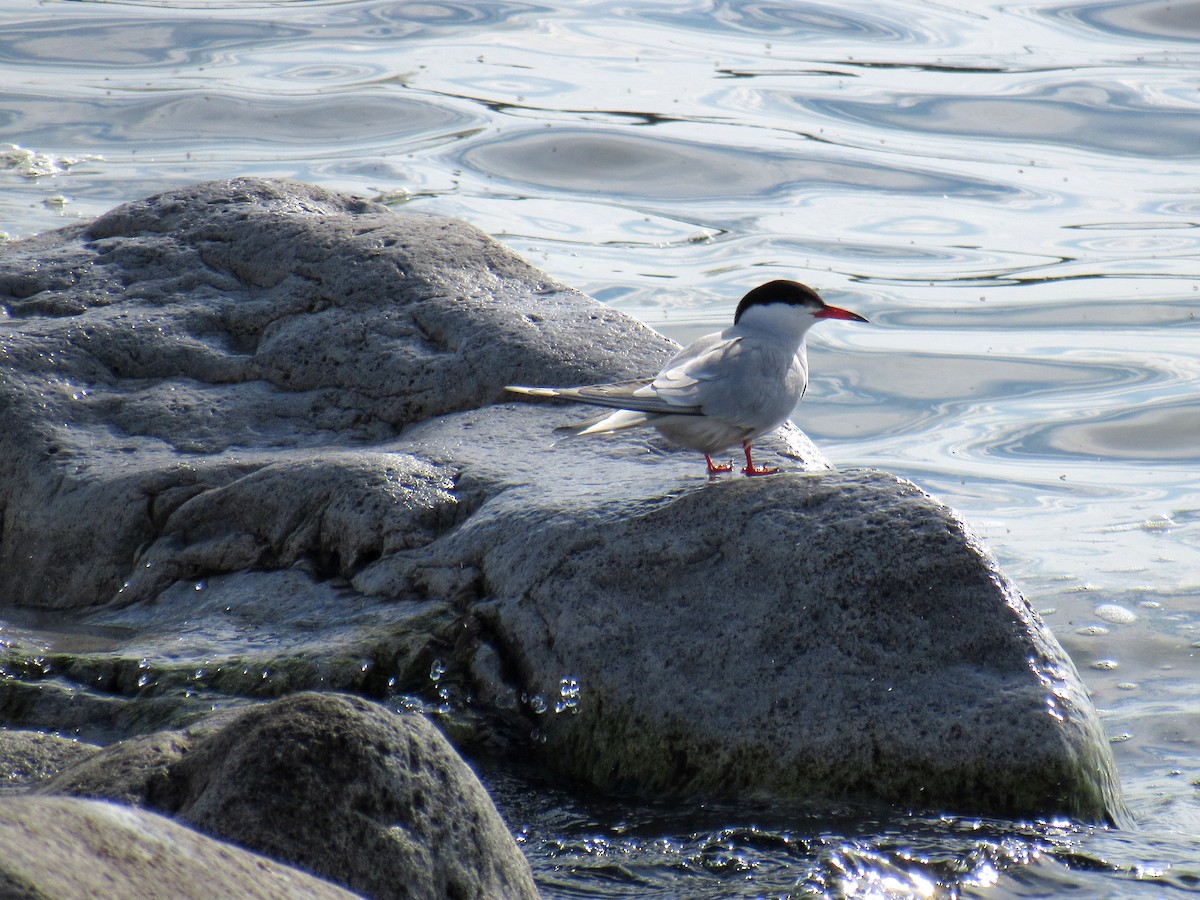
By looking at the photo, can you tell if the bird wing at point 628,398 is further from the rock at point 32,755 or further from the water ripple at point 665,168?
the water ripple at point 665,168

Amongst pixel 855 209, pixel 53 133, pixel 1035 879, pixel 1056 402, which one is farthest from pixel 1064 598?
pixel 53 133

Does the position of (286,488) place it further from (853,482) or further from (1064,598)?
(1064,598)

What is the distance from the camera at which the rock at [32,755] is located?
3.59 metres

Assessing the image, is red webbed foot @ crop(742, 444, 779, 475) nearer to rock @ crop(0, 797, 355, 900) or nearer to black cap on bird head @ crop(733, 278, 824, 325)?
black cap on bird head @ crop(733, 278, 824, 325)

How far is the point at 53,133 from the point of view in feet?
46.0

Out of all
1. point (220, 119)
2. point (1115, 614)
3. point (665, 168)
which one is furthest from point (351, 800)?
point (220, 119)

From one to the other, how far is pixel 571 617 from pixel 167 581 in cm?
158

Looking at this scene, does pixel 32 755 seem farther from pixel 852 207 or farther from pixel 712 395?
pixel 852 207

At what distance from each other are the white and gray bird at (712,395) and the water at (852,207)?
127 cm

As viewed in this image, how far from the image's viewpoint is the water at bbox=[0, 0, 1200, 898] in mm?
3998

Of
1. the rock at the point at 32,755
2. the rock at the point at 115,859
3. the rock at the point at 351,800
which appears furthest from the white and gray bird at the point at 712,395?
the rock at the point at 115,859

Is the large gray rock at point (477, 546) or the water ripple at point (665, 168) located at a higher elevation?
the water ripple at point (665, 168)

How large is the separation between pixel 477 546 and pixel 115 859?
7.89 ft

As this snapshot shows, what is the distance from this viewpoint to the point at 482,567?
178 inches
